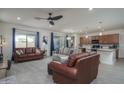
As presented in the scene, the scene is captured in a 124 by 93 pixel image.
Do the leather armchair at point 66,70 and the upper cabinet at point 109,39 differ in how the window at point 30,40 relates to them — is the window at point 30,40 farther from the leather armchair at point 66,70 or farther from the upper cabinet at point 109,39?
the upper cabinet at point 109,39

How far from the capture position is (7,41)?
657 cm

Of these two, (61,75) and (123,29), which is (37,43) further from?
(123,29)

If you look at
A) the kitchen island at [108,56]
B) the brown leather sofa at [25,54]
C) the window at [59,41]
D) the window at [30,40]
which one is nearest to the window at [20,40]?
the window at [30,40]

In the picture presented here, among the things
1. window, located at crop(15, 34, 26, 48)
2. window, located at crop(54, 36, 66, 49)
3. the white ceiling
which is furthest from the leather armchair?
window, located at crop(54, 36, 66, 49)

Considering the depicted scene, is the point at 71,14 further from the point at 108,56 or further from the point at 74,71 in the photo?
the point at 108,56

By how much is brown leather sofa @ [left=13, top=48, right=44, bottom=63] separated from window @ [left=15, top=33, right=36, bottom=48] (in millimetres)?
819

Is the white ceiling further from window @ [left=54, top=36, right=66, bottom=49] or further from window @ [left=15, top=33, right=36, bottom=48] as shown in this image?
window @ [left=54, top=36, right=66, bottom=49]

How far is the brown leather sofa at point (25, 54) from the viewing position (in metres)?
5.91

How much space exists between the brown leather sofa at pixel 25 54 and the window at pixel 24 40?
819 mm

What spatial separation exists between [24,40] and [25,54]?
1618 millimetres

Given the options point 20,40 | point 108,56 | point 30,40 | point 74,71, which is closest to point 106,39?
point 108,56
